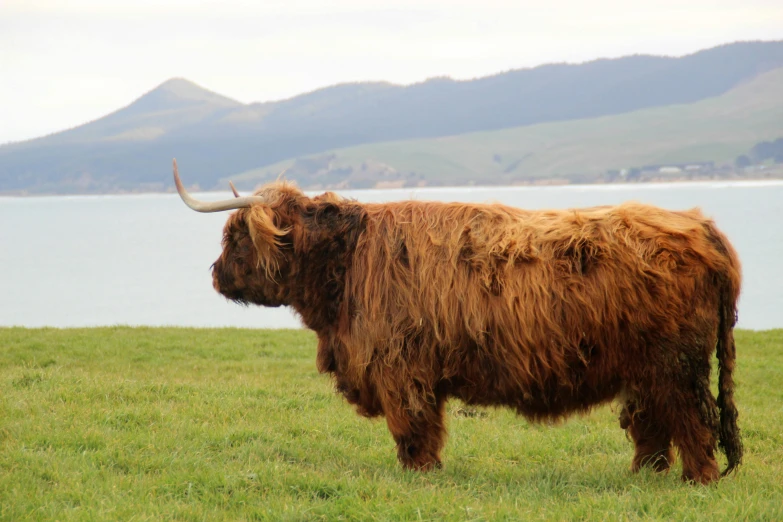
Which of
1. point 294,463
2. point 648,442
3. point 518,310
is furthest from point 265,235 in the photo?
point 648,442

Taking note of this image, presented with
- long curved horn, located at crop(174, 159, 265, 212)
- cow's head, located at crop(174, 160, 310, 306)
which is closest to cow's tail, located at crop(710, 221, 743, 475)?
cow's head, located at crop(174, 160, 310, 306)

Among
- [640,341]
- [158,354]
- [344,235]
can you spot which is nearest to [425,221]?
[344,235]

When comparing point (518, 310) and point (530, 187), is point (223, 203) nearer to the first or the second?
point (518, 310)

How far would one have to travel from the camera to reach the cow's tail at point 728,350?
4750 millimetres

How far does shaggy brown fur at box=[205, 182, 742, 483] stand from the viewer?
15.3ft

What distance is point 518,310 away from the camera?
4.75 metres

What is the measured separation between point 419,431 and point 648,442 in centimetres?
139

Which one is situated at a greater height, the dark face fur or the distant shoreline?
the distant shoreline

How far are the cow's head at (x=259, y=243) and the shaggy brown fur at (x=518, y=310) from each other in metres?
0.02

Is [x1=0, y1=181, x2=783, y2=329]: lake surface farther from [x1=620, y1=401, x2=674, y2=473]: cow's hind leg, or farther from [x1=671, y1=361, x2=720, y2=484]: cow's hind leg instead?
[x1=671, y1=361, x2=720, y2=484]: cow's hind leg

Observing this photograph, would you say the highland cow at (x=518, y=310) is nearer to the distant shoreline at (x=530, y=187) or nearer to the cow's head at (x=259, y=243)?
the cow's head at (x=259, y=243)

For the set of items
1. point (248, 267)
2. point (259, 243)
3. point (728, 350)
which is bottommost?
point (728, 350)

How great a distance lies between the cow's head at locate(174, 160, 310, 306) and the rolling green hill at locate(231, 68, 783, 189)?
339 feet

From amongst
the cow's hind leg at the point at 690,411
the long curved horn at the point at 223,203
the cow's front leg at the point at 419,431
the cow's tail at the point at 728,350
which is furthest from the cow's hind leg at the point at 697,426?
the long curved horn at the point at 223,203
